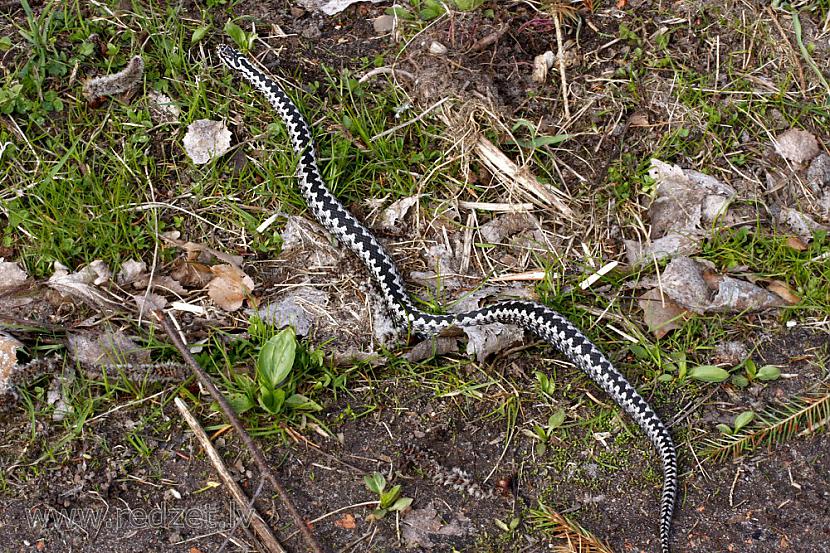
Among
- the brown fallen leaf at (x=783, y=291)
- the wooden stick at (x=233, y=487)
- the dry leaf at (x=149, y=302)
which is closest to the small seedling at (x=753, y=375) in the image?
the brown fallen leaf at (x=783, y=291)

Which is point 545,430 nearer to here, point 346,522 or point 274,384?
point 346,522

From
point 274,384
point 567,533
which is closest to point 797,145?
point 567,533

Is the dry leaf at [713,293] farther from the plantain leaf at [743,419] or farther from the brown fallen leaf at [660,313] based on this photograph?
the plantain leaf at [743,419]

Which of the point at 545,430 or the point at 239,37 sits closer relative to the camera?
the point at 545,430

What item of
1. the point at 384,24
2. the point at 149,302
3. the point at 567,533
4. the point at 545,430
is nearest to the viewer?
the point at 567,533

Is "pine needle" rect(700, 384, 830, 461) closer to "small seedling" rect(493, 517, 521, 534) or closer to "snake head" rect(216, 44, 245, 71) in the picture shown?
"small seedling" rect(493, 517, 521, 534)

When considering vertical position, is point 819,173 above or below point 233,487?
above
